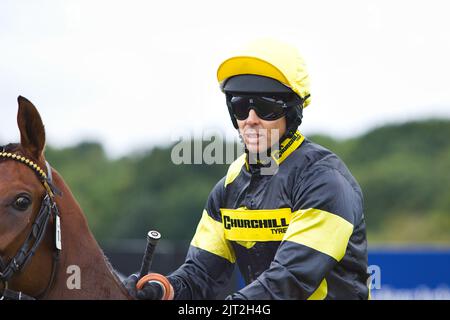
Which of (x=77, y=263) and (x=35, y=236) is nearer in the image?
(x=35, y=236)

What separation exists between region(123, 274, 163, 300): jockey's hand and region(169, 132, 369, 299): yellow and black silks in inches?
6.0

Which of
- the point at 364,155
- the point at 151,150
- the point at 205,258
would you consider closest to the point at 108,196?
the point at 151,150

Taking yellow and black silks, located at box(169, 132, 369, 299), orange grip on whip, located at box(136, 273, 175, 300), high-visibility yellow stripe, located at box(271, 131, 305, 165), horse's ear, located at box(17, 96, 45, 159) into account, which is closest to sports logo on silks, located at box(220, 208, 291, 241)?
yellow and black silks, located at box(169, 132, 369, 299)

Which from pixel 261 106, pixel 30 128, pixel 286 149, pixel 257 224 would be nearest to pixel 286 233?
pixel 257 224

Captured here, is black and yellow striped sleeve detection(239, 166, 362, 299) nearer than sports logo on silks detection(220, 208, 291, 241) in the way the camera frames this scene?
Yes

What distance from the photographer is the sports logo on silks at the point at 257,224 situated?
345 cm

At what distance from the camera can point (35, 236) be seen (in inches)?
126

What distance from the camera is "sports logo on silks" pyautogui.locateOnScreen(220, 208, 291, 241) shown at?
11.3 feet

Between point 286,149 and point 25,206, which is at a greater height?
point 286,149

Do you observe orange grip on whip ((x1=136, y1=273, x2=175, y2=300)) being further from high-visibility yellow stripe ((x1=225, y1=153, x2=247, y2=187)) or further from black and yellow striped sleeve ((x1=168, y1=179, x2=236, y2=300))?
high-visibility yellow stripe ((x1=225, y1=153, x2=247, y2=187))

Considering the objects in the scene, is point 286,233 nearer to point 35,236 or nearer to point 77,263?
point 77,263

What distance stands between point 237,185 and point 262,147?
0.27 m

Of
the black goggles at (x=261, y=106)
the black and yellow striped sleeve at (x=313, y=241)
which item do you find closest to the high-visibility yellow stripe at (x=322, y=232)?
the black and yellow striped sleeve at (x=313, y=241)

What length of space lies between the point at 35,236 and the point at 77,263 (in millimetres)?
244
